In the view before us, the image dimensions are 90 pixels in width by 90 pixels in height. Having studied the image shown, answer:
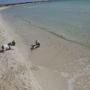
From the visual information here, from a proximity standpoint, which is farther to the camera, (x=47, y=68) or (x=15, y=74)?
(x=47, y=68)

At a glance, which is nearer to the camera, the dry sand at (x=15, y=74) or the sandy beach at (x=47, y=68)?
the dry sand at (x=15, y=74)

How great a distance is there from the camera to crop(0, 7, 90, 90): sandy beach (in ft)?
26.9

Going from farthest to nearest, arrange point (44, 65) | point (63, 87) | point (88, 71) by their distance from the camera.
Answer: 1. point (44, 65)
2. point (88, 71)
3. point (63, 87)

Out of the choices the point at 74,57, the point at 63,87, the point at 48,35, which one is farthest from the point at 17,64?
the point at 48,35

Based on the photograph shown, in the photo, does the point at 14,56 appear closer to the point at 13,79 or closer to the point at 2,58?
the point at 2,58

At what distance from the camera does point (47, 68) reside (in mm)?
10398

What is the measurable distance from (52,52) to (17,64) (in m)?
3.78

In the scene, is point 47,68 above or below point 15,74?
below

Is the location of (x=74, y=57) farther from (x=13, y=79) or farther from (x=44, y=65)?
(x=13, y=79)

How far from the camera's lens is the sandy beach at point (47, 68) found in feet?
26.9

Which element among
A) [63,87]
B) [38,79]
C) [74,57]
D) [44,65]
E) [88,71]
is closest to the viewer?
[63,87]

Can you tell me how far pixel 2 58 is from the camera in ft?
36.2

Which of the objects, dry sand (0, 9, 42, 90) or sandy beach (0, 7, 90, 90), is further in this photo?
sandy beach (0, 7, 90, 90)

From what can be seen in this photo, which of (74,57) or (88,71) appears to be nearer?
(88,71)
